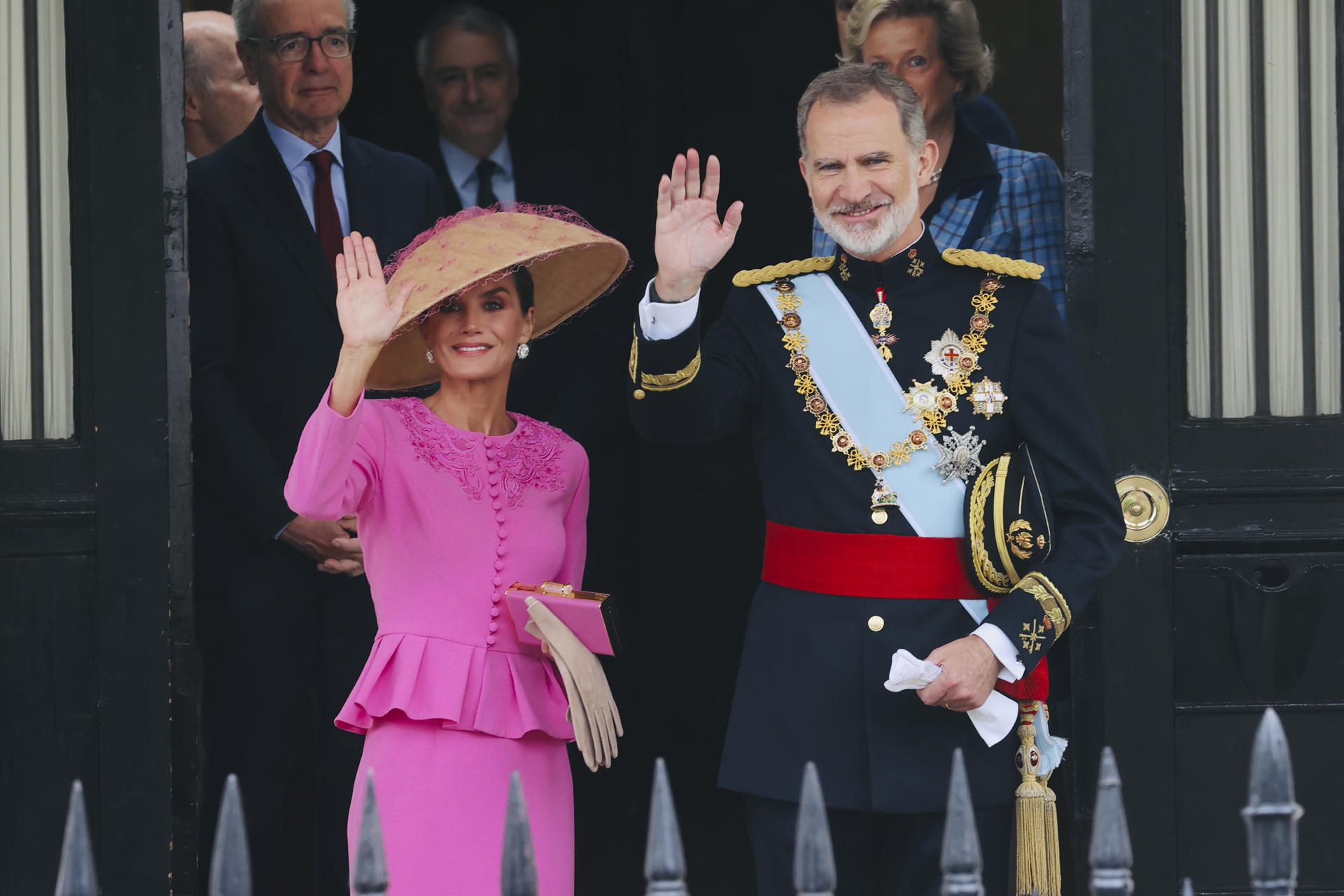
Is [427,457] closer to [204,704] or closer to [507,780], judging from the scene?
[507,780]

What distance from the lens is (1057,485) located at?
3109mm

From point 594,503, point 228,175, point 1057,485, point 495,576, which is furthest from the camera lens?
point 594,503

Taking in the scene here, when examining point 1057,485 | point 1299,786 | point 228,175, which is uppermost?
point 228,175

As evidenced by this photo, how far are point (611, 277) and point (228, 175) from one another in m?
1.17

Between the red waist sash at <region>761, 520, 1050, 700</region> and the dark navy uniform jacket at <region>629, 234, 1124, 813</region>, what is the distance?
2 centimetres

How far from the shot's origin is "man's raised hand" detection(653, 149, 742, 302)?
9.89 feet

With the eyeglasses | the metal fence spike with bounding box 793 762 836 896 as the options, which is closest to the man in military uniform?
the metal fence spike with bounding box 793 762 836 896

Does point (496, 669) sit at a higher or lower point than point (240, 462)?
lower

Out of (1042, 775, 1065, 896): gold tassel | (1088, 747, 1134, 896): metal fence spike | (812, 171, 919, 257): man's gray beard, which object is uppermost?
(812, 171, 919, 257): man's gray beard

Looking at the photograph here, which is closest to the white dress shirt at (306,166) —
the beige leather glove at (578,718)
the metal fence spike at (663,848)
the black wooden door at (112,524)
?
the black wooden door at (112,524)

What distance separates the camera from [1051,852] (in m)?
3.07

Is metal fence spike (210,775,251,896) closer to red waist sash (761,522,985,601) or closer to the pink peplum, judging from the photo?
the pink peplum

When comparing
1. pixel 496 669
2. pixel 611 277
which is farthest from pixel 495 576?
pixel 611 277

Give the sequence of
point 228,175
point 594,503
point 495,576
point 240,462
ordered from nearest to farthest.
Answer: point 495,576 → point 240,462 → point 228,175 → point 594,503
